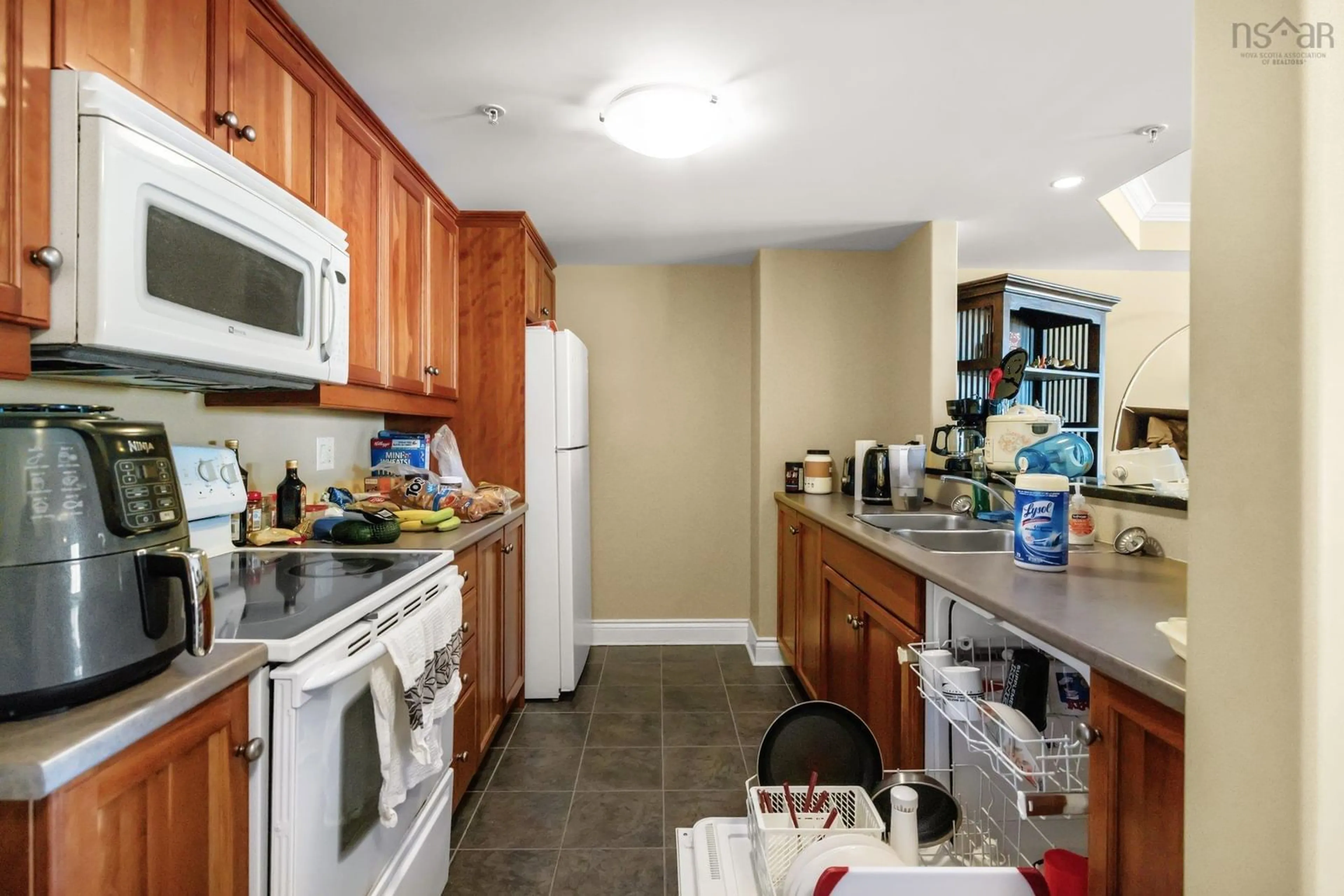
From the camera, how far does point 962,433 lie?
2.73 metres

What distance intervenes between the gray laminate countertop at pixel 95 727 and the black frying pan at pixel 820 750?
42.5 inches

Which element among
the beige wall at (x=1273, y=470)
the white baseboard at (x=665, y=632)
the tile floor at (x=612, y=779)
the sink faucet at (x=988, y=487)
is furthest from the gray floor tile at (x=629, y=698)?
the beige wall at (x=1273, y=470)

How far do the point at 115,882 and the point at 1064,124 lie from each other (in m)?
2.85

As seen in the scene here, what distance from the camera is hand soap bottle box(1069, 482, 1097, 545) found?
5.42ft

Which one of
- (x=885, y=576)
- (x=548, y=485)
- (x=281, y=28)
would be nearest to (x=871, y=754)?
(x=885, y=576)

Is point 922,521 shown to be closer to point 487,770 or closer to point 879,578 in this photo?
point 879,578

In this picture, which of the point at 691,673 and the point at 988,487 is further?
the point at 691,673

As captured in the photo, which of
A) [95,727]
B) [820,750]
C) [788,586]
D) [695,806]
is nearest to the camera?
[95,727]

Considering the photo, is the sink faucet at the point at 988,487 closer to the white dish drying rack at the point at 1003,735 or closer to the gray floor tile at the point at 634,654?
the white dish drying rack at the point at 1003,735

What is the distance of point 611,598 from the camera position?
3680 mm

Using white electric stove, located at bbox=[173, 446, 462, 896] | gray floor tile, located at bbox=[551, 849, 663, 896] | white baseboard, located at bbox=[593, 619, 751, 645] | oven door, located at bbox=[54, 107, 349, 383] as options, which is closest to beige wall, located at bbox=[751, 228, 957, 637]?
white baseboard, located at bbox=[593, 619, 751, 645]

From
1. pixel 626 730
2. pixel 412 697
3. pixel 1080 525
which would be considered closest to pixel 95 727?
pixel 412 697

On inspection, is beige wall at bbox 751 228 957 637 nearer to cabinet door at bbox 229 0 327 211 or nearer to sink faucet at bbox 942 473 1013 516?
sink faucet at bbox 942 473 1013 516

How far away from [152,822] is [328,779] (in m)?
0.34
